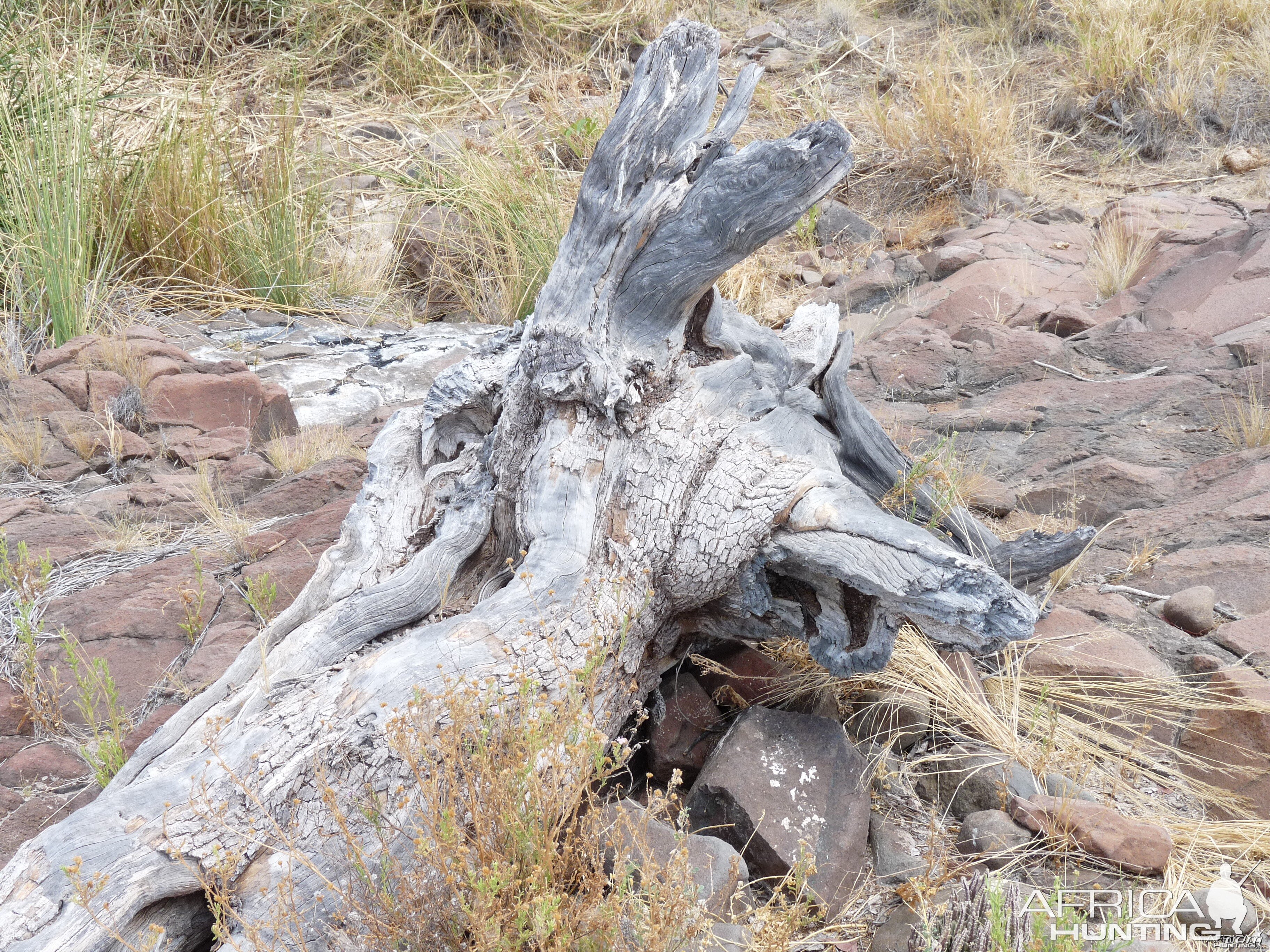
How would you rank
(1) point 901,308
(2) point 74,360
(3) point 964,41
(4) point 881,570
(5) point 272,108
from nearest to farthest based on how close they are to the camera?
(4) point 881,570 < (2) point 74,360 < (1) point 901,308 < (5) point 272,108 < (3) point 964,41

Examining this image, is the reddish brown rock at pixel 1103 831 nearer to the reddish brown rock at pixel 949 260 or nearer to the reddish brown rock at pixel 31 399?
the reddish brown rock at pixel 31 399

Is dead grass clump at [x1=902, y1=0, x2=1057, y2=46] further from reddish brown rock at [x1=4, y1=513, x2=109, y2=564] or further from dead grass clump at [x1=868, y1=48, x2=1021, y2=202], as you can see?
reddish brown rock at [x1=4, y1=513, x2=109, y2=564]

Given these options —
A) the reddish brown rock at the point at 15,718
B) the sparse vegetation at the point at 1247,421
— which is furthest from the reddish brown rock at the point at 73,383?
the reddish brown rock at the point at 15,718

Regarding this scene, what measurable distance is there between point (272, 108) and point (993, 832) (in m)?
7.42

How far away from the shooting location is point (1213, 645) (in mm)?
2871

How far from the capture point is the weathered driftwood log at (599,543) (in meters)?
1.99

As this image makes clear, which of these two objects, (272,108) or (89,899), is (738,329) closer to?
(89,899)

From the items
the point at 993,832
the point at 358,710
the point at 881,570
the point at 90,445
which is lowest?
the point at 90,445

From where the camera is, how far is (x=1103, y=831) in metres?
2.23

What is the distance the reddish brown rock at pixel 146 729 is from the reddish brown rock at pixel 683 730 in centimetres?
131

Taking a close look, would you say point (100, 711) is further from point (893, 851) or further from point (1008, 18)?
point (1008, 18)

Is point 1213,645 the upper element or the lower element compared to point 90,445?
upper

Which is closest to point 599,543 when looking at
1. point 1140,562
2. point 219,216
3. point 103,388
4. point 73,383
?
point 1140,562

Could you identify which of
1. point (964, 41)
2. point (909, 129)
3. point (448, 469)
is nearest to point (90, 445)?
point (448, 469)
